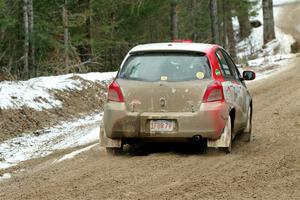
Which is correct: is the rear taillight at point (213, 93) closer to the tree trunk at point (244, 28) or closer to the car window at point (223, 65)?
the car window at point (223, 65)

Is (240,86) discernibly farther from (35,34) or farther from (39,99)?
(35,34)

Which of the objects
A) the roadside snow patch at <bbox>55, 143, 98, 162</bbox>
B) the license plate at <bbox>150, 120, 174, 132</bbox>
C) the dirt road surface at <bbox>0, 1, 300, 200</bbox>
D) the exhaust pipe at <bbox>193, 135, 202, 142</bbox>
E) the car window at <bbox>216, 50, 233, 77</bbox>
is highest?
the car window at <bbox>216, 50, 233, 77</bbox>

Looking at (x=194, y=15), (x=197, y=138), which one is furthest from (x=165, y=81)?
(x=194, y=15)

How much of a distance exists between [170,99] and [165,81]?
0.93ft

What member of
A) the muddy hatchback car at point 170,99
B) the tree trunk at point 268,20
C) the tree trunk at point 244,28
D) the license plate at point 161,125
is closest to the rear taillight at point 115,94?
the muddy hatchback car at point 170,99

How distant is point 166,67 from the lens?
882cm

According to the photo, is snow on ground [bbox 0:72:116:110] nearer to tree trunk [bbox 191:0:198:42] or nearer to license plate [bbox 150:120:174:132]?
license plate [bbox 150:120:174:132]

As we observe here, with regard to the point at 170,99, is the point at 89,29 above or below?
above

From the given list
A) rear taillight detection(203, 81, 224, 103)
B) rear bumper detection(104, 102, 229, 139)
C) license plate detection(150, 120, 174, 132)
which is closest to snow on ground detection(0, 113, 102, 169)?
rear bumper detection(104, 102, 229, 139)

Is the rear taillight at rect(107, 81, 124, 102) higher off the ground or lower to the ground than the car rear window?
lower

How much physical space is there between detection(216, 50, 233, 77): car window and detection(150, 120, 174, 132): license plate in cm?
136

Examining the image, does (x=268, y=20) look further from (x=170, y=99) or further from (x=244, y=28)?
(x=170, y=99)

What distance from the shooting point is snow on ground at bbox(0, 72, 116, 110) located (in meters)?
13.1

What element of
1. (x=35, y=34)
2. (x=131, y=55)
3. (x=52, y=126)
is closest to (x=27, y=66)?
(x=35, y=34)
